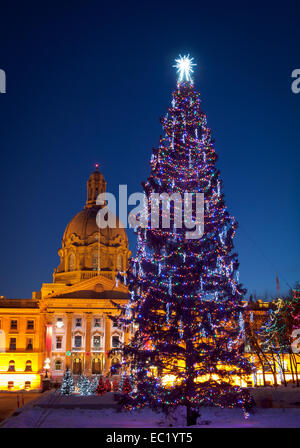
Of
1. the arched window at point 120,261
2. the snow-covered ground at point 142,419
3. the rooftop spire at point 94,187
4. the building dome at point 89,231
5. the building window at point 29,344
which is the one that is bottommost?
the snow-covered ground at point 142,419

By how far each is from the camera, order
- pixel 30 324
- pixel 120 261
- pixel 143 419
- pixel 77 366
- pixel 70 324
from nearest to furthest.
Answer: pixel 143 419, pixel 77 366, pixel 70 324, pixel 30 324, pixel 120 261

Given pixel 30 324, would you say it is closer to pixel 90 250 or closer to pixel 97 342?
pixel 97 342

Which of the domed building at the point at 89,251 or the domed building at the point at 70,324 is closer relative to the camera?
the domed building at the point at 70,324

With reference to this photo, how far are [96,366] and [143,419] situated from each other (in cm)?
5244

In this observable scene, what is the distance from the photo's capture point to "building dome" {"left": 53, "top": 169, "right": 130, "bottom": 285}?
301 feet

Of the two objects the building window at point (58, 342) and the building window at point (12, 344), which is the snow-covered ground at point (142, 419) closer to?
the building window at point (58, 342)

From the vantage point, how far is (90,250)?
92125mm

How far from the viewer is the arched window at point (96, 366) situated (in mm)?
74406

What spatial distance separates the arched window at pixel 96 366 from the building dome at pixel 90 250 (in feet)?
58.4

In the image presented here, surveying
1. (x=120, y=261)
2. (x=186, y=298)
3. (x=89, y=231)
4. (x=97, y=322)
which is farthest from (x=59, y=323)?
(x=186, y=298)

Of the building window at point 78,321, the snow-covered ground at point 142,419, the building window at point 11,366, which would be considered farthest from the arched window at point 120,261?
the snow-covered ground at point 142,419
